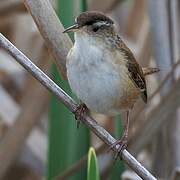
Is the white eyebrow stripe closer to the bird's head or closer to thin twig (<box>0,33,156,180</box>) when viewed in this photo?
the bird's head

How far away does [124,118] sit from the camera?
2.53 meters

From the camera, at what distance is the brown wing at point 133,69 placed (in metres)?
2.00

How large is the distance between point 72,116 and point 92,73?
38 centimetres

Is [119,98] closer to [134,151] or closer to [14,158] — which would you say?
[134,151]

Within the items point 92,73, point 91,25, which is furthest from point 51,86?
point 91,25

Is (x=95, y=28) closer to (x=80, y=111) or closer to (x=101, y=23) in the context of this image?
(x=101, y=23)

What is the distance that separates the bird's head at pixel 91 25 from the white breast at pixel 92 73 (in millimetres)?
33

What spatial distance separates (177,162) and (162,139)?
0.54 feet

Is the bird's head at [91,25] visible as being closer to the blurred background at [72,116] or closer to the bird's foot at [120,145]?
the blurred background at [72,116]

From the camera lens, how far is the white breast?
1815mm

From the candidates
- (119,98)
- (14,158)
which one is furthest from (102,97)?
(14,158)

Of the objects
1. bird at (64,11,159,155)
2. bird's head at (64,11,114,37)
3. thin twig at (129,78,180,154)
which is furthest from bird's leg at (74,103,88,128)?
thin twig at (129,78,180,154)

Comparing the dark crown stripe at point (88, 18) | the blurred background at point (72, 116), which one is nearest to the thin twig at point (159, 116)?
the blurred background at point (72, 116)

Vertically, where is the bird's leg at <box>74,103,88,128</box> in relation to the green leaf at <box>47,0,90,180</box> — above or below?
above
